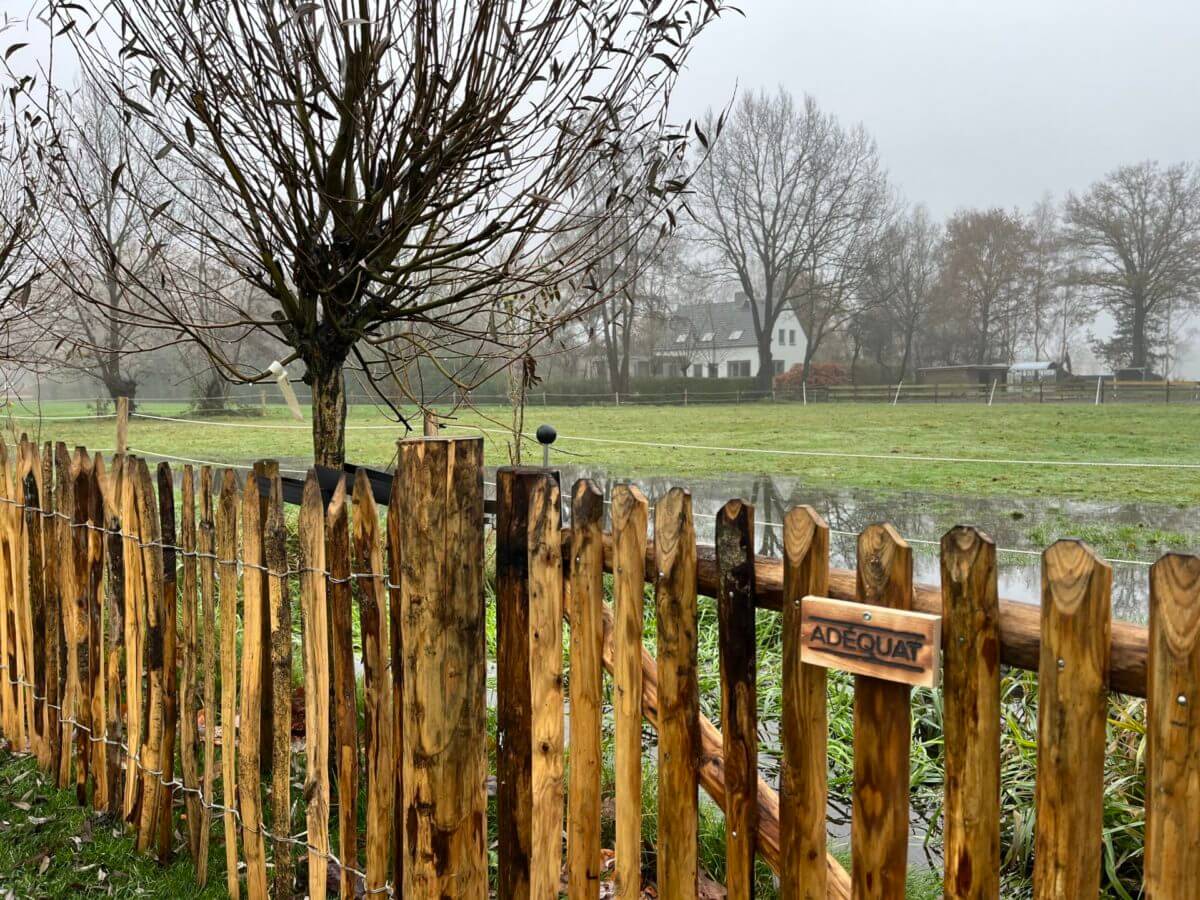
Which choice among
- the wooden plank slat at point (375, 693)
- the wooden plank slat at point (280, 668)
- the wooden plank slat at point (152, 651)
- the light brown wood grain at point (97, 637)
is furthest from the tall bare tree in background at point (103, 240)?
the wooden plank slat at point (375, 693)

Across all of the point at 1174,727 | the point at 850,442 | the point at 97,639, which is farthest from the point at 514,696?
the point at 850,442

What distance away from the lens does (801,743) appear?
5.21 feet

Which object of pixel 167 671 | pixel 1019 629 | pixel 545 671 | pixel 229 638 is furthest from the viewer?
pixel 167 671

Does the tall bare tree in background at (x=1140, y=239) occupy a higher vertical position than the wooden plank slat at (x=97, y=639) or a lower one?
higher

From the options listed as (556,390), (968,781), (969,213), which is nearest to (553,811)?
(968,781)

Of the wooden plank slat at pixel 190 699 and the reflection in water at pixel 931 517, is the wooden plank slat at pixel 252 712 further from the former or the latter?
the reflection in water at pixel 931 517

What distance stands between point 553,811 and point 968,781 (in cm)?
99

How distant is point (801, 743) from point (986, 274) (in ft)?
162

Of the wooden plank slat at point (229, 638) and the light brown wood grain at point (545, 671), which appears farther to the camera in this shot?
the wooden plank slat at point (229, 638)

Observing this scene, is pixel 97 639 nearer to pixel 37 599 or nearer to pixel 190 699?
pixel 37 599

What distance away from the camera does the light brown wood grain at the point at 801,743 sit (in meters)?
1.56

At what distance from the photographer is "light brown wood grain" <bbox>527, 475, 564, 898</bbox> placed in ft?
6.47

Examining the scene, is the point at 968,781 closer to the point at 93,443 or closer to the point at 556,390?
the point at 93,443

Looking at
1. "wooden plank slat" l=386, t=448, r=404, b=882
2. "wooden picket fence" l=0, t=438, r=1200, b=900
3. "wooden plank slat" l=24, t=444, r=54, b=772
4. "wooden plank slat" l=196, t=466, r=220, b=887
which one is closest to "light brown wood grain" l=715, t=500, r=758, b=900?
"wooden picket fence" l=0, t=438, r=1200, b=900
